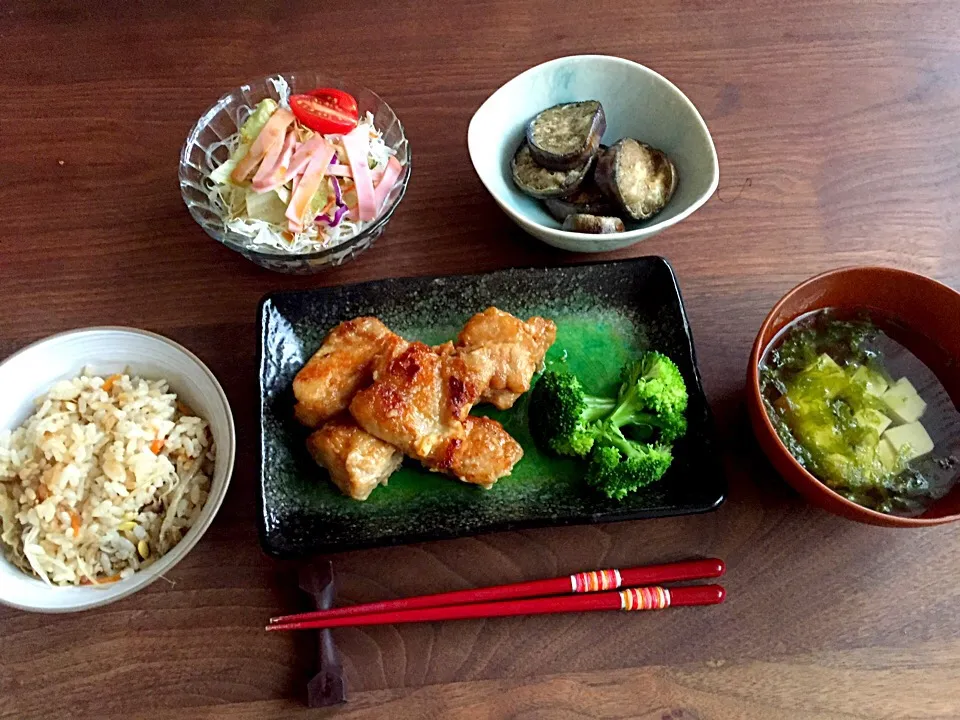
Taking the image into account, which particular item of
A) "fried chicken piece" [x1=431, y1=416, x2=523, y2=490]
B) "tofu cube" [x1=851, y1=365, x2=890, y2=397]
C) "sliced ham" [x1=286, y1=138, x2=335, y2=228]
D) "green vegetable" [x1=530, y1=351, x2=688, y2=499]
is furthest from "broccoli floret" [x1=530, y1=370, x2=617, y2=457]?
"sliced ham" [x1=286, y1=138, x2=335, y2=228]

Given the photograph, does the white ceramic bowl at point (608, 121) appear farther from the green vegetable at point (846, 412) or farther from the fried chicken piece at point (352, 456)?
the fried chicken piece at point (352, 456)

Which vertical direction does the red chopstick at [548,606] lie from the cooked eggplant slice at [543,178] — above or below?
below

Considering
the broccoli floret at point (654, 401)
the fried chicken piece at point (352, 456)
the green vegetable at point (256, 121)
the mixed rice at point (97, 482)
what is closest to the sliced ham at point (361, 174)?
the green vegetable at point (256, 121)

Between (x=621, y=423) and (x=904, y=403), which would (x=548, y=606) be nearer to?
(x=621, y=423)

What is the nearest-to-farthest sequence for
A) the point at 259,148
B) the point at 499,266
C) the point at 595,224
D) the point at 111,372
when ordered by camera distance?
the point at 111,372, the point at 595,224, the point at 259,148, the point at 499,266

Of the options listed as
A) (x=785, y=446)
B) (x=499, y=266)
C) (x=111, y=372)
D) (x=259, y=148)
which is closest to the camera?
(x=785, y=446)

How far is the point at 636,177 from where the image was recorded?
7.79 ft

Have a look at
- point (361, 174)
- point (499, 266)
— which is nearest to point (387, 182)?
point (361, 174)

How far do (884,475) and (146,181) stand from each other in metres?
2.59

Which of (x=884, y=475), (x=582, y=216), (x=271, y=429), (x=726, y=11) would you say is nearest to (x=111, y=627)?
(x=271, y=429)

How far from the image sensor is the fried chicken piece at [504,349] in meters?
2.11

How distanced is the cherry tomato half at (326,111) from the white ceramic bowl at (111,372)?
0.89 metres

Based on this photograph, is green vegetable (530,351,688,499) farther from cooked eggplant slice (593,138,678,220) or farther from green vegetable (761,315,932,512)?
cooked eggplant slice (593,138,678,220)

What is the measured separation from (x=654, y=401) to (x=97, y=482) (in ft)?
5.15
